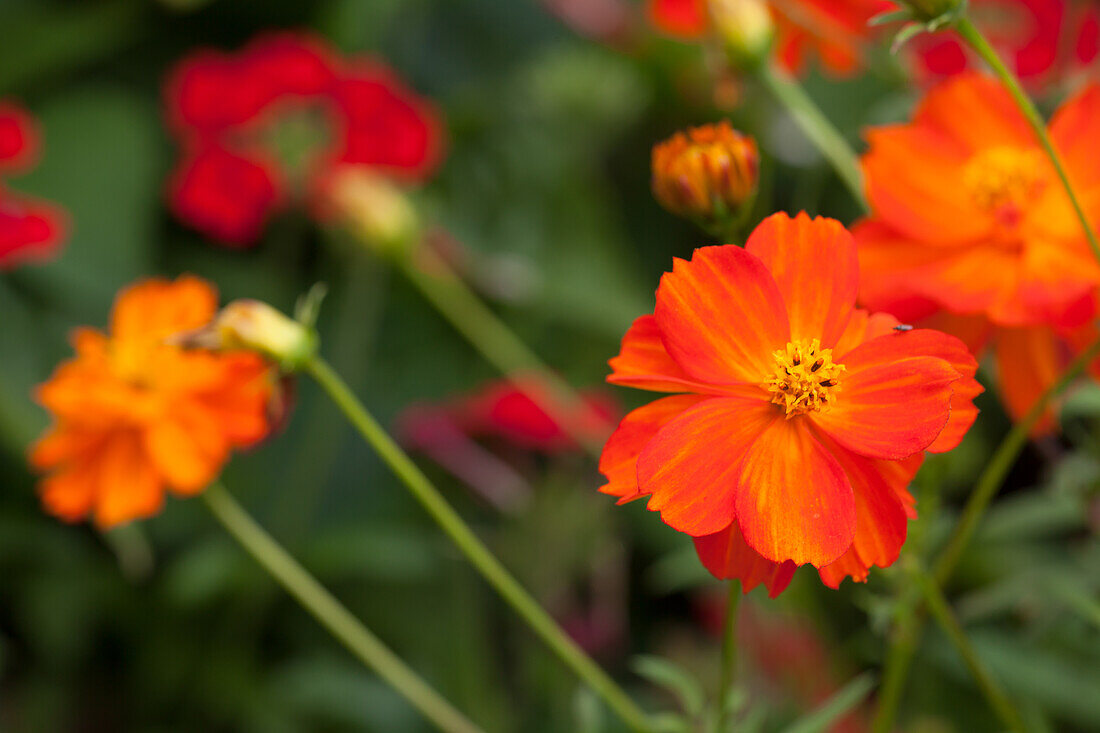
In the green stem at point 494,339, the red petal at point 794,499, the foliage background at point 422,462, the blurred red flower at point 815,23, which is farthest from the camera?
the foliage background at point 422,462

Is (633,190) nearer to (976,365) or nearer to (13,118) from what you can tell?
(13,118)

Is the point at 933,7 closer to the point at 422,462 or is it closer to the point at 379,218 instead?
the point at 379,218

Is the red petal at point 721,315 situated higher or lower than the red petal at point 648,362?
higher

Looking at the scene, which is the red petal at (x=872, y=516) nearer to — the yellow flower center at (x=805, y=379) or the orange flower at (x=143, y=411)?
the yellow flower center at (x=805, y=379)

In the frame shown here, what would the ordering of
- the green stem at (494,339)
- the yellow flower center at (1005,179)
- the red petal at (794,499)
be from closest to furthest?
the red petal at (794,499)
the yellow flower center at (1005,179)
the green stem at (494,339)

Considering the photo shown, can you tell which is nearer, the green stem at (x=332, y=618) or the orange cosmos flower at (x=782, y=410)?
the orange cosmos flower at (x=782, y=410)

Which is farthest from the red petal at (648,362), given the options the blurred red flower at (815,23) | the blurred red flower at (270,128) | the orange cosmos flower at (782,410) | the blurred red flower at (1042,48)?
the blurred red flower at (270,128)

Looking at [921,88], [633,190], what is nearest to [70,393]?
[921,88]
